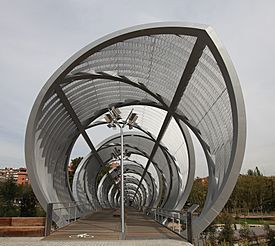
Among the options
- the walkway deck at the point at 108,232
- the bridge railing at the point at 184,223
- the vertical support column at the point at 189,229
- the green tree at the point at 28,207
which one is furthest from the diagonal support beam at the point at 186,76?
the green tree at the point at 28,207

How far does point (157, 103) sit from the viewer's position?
71.5 feet

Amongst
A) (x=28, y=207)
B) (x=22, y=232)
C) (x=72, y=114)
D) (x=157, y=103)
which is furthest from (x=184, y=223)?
(x=28, y=207)

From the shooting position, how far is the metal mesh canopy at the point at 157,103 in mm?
11625

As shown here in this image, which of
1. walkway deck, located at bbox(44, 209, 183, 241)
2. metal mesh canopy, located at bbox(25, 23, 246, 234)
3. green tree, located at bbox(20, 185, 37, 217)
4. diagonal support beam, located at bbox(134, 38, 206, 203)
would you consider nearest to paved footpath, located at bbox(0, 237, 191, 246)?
walkway deck, located at bbox(44, 209, 183, 241)

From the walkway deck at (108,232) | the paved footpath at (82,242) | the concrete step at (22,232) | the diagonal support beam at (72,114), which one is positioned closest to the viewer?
the paved footpath at (82,242)

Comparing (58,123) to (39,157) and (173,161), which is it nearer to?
(39,157)

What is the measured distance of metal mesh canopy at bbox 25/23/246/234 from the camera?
11625mm

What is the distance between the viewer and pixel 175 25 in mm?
12062

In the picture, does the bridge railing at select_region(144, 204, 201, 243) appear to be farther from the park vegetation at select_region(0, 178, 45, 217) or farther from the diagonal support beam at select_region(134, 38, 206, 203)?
the park vegetation at select_region(0, 178, 45, 217)

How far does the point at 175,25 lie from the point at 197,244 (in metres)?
8.55

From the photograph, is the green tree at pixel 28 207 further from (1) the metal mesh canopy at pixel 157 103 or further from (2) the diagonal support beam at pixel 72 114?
(2) the diagonal support beam at pixel 72 114

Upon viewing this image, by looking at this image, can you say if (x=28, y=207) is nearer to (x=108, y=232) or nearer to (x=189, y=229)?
(x=108, y=232)

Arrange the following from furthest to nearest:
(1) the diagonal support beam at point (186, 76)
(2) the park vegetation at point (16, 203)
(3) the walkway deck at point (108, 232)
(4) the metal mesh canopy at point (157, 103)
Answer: (2) the park vegetation at point (16, 203)
(1) the diagonal support beam at point (186, 76)
(4) the metal mesh canopy at point (157, 103)
(3) the walkway deck at point (108, 232)

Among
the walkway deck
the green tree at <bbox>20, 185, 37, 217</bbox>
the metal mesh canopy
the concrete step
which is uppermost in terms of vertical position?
the metal mesh canopy
